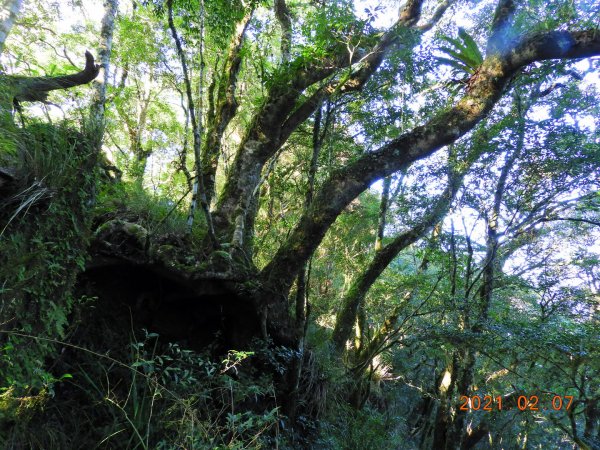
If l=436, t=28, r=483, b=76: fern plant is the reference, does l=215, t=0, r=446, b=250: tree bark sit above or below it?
below

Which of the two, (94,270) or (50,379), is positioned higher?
(94,270)

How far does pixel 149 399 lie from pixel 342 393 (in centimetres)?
404

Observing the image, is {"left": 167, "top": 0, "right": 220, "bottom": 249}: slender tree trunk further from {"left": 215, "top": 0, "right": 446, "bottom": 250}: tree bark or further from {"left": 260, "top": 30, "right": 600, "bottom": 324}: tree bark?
{"left": 260, "top": 30, "right": 600, "bottom": 324}: tree bark

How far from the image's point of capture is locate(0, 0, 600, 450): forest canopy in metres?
2.38

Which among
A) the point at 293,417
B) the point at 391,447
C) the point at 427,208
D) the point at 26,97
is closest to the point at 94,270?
the point at 26,97

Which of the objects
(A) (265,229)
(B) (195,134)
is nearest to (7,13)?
(B) (195,134)

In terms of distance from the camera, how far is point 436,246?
25.6 ft

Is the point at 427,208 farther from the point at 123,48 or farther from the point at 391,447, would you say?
the point at 123,48

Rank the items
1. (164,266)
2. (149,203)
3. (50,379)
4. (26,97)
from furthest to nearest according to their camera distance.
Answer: (149,203)
(164,266)
(26,97)
(50,379)

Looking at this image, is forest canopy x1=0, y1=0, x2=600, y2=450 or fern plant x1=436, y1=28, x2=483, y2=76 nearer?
forest canopy x1=0, y1=0, x2=600, y2=450

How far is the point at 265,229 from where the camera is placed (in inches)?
330

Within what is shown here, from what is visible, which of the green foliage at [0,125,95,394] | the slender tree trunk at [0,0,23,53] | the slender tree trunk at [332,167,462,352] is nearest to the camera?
the green foliage at [0,125,95,394]
